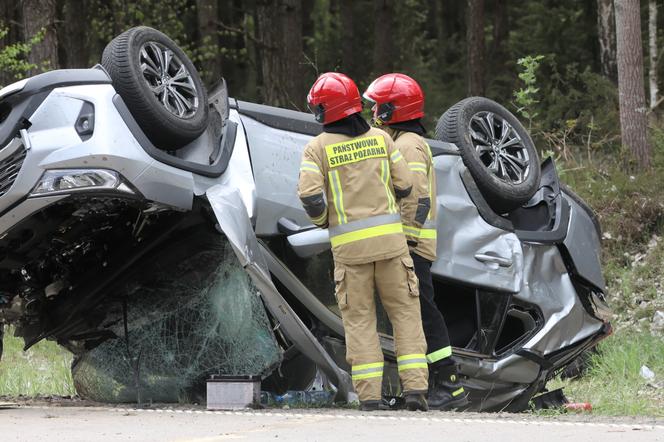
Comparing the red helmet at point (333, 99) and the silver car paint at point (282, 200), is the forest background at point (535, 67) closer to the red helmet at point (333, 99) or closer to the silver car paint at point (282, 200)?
the silver car paint at point (282, 200)

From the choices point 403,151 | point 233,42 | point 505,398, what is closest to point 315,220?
point 403,151

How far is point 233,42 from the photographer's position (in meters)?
25.8

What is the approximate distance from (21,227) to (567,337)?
308cm

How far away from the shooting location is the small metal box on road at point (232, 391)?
5.40 m

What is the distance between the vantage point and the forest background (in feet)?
33.1

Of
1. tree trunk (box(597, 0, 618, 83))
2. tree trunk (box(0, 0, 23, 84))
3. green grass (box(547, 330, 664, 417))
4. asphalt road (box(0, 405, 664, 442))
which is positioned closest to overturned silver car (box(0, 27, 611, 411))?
green grass (box(547, 330, 664, 417))

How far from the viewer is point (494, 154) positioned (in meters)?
6.48

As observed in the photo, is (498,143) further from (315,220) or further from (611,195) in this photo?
(611,195)

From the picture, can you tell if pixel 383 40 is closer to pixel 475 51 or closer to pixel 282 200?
pixel 475 51

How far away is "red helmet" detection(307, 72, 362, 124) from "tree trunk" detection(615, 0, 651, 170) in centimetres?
700

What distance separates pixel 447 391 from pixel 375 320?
59 cm

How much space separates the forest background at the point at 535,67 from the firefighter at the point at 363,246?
132 centimetres

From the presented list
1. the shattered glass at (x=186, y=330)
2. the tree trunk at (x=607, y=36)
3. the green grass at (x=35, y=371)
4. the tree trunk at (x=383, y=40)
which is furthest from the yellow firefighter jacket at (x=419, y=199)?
the tree trunk at (x=383, y=40)

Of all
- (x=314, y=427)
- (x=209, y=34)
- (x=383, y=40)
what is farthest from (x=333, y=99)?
(x=383, y=40)
